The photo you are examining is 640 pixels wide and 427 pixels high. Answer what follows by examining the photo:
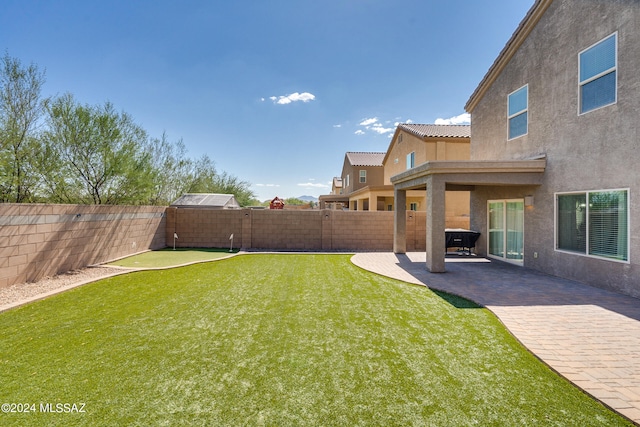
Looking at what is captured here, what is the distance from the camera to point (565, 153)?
7.54 m

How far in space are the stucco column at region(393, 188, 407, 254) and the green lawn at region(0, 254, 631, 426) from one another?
600 centimetres

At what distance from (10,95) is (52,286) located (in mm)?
7215

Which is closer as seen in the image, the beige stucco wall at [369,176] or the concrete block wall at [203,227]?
the concrete block wall at [203,227]

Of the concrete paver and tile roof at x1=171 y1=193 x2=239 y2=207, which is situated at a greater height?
tile roof at x1=171 y1=193 x2=239 y2=207

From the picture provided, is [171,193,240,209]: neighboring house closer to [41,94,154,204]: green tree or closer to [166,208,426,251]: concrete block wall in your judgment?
[166,208,426,251]: concrete block wall

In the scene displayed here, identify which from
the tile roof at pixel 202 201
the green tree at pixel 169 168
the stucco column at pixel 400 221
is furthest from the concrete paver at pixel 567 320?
the green tree at pixel 169 168

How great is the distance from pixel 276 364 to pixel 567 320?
16.4 ft

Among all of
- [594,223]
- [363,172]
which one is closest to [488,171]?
[594,223]

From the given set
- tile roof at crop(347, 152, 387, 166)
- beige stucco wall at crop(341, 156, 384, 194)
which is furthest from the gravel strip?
tile roof at crop(347, 152, 387, 166)

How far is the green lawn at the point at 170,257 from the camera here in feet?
32.2

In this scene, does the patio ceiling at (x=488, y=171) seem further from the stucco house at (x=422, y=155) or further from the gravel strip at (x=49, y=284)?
the gravel strip at (x=49, y=284)

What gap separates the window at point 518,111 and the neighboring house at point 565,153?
0.11 ft

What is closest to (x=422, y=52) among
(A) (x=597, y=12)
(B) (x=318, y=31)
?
(B) (x=318, y=31)

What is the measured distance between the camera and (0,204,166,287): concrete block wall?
6527 millimetres
